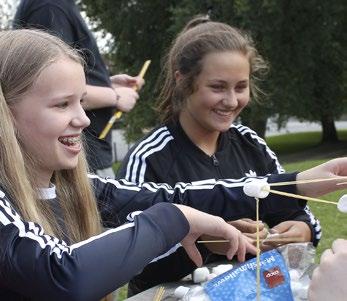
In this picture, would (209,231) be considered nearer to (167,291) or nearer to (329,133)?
(167,291)

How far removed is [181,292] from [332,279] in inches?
19.0

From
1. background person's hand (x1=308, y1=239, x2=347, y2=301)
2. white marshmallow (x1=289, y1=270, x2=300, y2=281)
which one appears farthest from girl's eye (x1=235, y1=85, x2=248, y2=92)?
background person's hand (x1=308, y1=239, x2=347, y2=301)

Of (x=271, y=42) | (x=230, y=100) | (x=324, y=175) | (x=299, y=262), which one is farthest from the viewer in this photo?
(x=271, y=42)

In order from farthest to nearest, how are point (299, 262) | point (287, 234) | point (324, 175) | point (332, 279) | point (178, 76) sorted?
point (178, 76) → point (287, 234) → point (324, 175) → point (299, 262) → point (332, 279)

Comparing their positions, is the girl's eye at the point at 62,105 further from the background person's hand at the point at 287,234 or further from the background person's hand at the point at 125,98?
the background person's hand at the point at 125,98

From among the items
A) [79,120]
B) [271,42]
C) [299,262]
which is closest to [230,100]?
[299,262]

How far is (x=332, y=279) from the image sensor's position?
101 cm

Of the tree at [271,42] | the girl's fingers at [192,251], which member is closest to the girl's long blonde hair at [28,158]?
the girl's fingers at [192,251]

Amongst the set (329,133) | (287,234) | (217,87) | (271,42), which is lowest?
(329,133)

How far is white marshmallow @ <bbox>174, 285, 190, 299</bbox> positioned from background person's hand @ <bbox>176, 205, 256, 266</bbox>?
80 millimetres

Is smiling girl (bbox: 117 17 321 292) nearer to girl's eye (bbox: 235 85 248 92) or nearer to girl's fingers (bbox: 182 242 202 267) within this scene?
girl's eye (bbox: 235 85 248 92)

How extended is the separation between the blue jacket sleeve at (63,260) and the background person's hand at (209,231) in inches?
7.1

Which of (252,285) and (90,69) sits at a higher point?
(90,69)

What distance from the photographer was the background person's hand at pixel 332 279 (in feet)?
3.31
